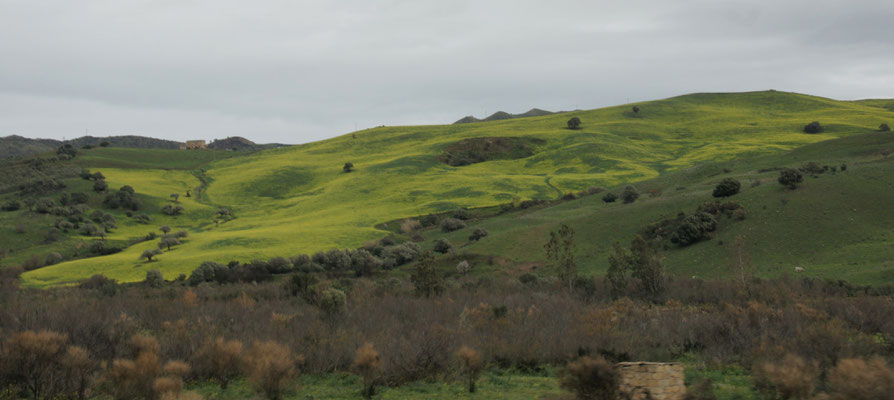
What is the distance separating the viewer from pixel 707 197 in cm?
4238

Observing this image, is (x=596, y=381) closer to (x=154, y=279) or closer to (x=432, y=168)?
(x=154, y=279)

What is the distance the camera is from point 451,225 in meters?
56.5

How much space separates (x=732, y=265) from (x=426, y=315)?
1864cm

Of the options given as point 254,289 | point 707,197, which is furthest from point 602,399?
point 707,197

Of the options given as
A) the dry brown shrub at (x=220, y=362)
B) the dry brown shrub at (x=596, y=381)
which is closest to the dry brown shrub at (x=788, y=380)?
the dry brown shrub at (x=596, y=381)

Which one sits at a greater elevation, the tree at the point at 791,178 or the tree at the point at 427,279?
the tree at the point at 791,178

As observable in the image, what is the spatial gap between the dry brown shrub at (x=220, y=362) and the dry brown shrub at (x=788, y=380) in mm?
12645

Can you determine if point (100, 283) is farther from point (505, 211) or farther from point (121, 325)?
point (505, 211)

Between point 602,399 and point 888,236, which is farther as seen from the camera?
point 888,236

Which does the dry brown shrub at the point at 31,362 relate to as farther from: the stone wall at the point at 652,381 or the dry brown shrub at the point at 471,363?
the stone wall at the point at 652,381

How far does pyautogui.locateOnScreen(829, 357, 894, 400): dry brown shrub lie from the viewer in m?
9.21

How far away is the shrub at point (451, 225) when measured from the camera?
56.4m

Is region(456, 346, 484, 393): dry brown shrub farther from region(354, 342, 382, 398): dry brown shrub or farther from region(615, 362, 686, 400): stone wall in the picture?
region(615, 362, 686, 400): stone wall

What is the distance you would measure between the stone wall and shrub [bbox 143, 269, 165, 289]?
35.9 m
